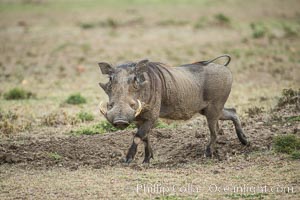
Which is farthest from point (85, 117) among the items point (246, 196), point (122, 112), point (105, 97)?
point (246, 196)

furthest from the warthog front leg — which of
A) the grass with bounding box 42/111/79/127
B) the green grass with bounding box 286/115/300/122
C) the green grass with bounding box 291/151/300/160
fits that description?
the grass with bounding box 42/111/79/127

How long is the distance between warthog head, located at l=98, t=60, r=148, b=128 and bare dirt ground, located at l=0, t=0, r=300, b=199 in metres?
0.57

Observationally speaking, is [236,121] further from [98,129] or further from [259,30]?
[259,30]

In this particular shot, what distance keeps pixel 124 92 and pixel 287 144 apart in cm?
190

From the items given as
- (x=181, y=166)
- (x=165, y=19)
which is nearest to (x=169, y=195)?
(x=181, y=166)

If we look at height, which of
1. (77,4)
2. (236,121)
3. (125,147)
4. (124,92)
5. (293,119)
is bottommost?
(125,147)

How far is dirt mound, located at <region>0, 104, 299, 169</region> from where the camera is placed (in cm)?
733

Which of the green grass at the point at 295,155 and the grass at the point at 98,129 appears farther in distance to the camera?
the grass at the point at 98,129

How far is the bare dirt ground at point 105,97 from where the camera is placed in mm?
6336

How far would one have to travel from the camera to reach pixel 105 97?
40.9 ft

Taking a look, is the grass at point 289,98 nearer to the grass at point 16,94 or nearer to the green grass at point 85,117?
the green grass at point 85,117

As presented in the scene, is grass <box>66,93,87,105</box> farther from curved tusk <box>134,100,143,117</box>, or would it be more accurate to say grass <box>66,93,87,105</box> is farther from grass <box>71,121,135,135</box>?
curved tusk <box>134,100,143,117</box>

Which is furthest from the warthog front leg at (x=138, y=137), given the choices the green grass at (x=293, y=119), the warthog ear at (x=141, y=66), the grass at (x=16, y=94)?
the grass at (x=16, y=94)

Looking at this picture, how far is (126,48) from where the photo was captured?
18188 millimetres
